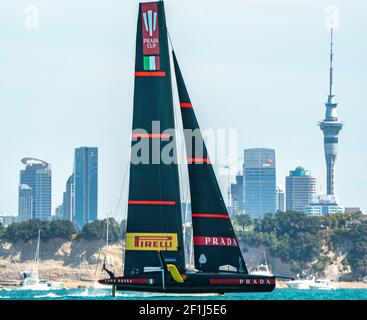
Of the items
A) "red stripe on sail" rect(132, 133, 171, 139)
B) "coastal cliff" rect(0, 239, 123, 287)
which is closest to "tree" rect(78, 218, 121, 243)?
"coastal cliff" rect(0, 239, 123, 287)

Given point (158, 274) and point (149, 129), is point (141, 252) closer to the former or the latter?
point (158, 274)

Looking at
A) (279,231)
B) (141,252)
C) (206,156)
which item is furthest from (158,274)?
(279,231)

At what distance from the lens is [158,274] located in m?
55.2

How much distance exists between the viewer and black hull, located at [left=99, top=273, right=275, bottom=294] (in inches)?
2144

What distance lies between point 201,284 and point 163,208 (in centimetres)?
326

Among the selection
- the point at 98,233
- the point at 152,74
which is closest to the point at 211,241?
the point at 152,74

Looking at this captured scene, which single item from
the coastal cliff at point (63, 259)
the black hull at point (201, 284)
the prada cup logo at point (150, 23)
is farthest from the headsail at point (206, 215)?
the coastal cliff at point (63, 259)

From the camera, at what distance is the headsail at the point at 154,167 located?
55.2 m

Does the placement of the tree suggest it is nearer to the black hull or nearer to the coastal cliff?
the coastal cliff

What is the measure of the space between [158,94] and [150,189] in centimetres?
361

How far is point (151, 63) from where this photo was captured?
5528 centimetres

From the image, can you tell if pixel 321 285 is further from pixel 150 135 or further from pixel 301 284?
Answer: pixel 150 135

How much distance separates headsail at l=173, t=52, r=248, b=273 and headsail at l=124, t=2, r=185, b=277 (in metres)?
0.87
